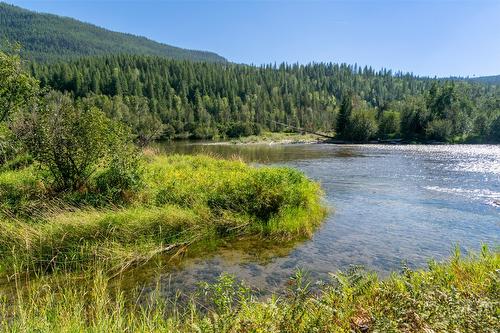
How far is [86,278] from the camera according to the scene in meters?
10.1

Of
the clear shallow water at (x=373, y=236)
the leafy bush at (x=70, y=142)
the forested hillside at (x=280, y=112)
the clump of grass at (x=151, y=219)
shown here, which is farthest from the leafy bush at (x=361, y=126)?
the leafy bush at (x=70, y=142)

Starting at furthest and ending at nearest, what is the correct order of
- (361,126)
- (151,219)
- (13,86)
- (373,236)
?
(361,126)
(13,86)
(373,236)
(151,219)

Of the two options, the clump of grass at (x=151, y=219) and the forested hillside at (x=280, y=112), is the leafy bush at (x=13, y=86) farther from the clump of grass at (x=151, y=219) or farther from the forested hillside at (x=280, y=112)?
the forested hillside at (x=280, y=112)

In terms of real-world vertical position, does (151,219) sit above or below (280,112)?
below

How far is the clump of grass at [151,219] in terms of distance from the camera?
11.1m

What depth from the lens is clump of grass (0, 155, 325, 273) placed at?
1107 centimetres

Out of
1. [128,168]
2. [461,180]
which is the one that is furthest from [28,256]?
[461,180]

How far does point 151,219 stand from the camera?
42.3 ft

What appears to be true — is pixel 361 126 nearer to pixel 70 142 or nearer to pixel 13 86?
pixel 70 142

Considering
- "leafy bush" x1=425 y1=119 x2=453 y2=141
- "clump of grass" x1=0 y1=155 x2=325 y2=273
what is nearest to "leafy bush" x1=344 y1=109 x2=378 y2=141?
"leafy bush" x1=425 y1=119 x2=453 y2=141

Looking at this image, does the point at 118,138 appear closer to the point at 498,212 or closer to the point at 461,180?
the point at 498,212

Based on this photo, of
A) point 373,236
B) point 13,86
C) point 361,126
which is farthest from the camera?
point 361,126

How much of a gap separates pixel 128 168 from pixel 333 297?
12510 millimetres

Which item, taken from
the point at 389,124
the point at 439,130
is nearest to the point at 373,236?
the point at 439,130
